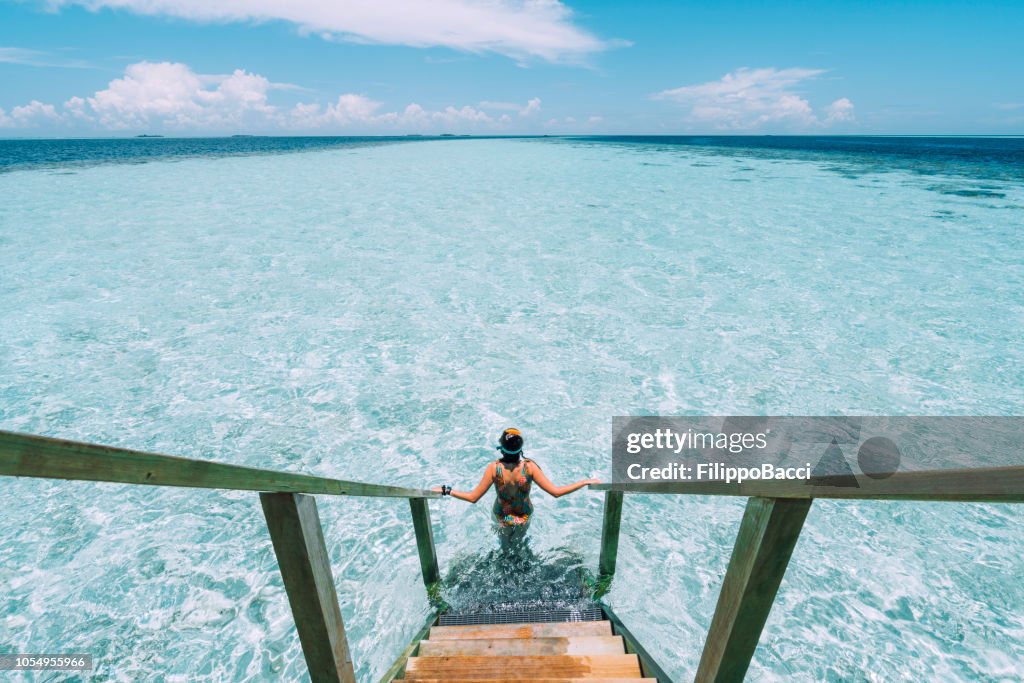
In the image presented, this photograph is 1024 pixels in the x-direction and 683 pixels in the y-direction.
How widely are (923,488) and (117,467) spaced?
2139 mm

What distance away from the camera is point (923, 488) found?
127 centimetres

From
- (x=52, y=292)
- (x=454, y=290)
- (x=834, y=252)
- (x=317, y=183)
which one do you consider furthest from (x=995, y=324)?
(x=317, y=183)

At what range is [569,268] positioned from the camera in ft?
53.9

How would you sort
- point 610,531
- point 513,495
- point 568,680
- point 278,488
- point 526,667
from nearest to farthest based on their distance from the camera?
point 278,488 < point 568,680 < point 526,667 < point 610,531 < point 513,495

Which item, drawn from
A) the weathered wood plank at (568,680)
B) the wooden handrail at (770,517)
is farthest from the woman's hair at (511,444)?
the wooden handrail at (770,517)

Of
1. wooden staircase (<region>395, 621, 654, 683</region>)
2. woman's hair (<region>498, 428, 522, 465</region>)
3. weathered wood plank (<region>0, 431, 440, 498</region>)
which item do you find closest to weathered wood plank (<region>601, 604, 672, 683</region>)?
wooden staircase (<region>395, 621, 654, 683</region>)

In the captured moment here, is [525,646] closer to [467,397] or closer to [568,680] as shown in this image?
[568,680]

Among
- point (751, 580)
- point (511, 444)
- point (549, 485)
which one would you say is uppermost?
point (751, 580)

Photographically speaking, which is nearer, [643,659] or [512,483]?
[643,659]

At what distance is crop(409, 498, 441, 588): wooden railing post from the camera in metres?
4.37

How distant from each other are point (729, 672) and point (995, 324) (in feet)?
46.6

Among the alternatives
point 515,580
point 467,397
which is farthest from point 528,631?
point 467,397

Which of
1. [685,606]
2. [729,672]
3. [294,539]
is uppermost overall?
[294,539]

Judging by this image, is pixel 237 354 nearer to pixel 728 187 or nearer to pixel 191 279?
pixel 191 279
